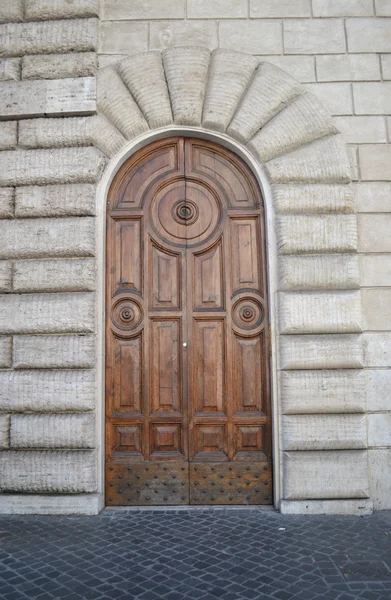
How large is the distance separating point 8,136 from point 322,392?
12.5 feet

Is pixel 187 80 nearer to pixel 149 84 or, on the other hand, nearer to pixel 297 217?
pixel 149 84

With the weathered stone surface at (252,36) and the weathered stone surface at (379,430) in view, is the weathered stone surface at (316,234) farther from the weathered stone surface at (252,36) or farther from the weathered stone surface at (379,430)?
the weathered stone surface at (252,36)

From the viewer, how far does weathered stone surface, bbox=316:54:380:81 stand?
4863 millimetres

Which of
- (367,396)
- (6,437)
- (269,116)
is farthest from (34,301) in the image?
(367,396)

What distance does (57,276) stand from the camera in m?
4.58

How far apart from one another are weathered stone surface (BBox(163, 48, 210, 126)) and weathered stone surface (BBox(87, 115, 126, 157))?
23.6 inches

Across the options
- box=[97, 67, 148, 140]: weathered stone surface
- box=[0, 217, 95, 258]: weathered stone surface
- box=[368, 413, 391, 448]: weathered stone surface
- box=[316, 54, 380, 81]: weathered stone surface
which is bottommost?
box=[368, 413, 391, 448]: weathered stone surface

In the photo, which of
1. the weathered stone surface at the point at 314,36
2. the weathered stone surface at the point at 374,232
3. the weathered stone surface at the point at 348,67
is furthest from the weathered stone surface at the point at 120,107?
the weathered stone surface at the point at 374,232

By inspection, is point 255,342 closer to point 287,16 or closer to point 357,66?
point 357,66

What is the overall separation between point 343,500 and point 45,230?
11.9 ft

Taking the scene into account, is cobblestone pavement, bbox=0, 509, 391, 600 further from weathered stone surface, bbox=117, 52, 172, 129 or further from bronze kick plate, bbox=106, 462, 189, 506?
weathered stone surface, bbox=117, 52, 172, 129

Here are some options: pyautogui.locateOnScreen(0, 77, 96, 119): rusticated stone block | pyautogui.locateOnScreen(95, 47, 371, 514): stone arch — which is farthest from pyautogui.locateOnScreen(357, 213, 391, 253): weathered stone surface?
pyautogui.locateOnScreen(0, 77, 96, 119): rusticated stone block

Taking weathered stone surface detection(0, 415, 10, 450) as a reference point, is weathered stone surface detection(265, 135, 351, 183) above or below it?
above

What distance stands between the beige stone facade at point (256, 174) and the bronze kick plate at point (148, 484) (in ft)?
0.55
